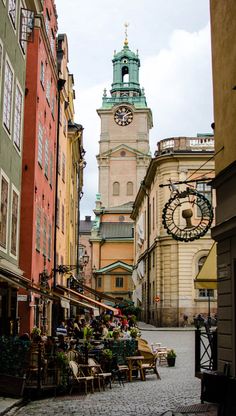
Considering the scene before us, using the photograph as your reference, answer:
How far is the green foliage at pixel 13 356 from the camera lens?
1427 cm

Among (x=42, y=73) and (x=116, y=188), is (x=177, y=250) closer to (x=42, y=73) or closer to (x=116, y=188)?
(x=42, y=73)

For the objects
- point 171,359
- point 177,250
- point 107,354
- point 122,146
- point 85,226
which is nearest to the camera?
point 107,354

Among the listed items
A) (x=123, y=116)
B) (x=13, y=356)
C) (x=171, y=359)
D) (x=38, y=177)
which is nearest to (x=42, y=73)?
(x=38, y=177)

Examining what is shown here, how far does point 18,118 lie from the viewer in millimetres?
19781

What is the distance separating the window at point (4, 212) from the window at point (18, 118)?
6.27 ft

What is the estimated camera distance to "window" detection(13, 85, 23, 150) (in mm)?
19253

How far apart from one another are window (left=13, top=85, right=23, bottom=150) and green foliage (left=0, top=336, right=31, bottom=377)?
679cm

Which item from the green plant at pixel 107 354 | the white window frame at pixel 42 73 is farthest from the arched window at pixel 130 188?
the green plant at pixel 107 354

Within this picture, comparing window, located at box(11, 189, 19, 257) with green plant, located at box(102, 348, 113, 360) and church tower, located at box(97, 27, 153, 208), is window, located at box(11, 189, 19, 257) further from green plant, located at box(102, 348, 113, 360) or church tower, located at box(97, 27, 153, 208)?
church tower, located at box(97, 27, 153, 208)

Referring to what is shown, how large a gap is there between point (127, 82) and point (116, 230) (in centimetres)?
2267

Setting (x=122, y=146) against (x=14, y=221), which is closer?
(x=14, y=221)

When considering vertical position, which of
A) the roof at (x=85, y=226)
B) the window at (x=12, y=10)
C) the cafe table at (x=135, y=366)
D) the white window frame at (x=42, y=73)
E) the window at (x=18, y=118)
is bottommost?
the cafe table at (x=135, y=366)

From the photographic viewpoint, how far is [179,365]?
21516 millimetres

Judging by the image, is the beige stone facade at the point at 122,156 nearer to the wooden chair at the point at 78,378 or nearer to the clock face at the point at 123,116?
the clock face at the point at 123,116
